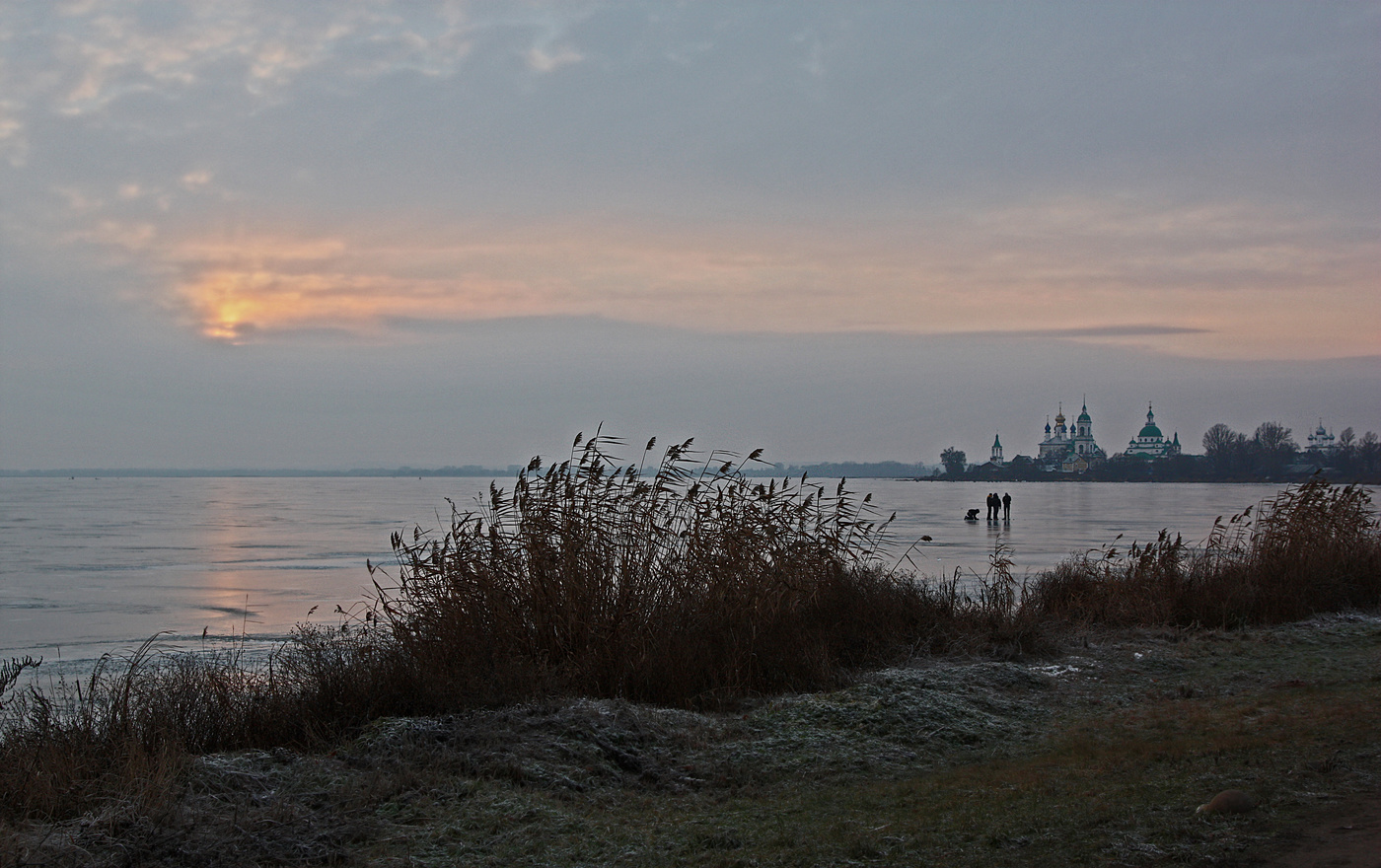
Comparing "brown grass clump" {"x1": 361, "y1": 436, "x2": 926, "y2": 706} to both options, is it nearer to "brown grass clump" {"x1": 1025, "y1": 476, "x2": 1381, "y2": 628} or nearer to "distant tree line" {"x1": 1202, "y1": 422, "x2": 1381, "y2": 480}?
"brown grass clump" {"x1": 1025, "y1": 476, "x2": 1381, "y2": 628}

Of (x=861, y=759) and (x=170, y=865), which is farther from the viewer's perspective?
(x=861, y=759)

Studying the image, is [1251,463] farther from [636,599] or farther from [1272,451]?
[636,599]

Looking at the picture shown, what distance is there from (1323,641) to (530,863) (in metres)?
8.94

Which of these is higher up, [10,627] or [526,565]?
[526,565]

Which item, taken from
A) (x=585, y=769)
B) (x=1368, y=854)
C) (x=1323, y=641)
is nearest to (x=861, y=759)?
(x=585, y=769)

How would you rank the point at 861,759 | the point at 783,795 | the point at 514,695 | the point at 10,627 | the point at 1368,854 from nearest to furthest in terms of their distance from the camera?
1. the point at 1368,854
2. the point at 783,795
3. the point at 861,759
4. the point at 514,695
5. the point at 10,627

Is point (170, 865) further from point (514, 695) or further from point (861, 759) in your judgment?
point (861, 759)

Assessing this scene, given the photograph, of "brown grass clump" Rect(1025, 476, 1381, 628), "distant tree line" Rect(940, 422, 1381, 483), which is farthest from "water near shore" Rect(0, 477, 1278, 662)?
"distant tree line" Rect(940, 422, 1381, 483)

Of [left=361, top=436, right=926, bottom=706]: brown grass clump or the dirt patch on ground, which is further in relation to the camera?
[left=361, top=436, right=926, bottom=706]: brown grass clump

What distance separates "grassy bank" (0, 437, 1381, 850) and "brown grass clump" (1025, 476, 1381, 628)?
0.15ft

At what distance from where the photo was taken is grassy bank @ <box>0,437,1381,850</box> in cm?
577

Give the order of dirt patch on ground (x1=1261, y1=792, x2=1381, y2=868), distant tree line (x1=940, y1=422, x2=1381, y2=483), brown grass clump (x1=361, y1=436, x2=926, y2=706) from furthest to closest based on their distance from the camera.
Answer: distant tree line (x1=940, y1=422, x2=1381, y2=483) < brown grass clump (x1=361, y1=436, x2=926, y2=706) < dirt patch on ground (x1=1261, y1=792, x2=1381, y2=868)

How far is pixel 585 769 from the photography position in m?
5.65

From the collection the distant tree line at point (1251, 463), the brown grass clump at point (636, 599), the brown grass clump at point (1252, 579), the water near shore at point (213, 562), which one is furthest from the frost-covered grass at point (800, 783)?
the distant tree line at point (1251, 463)
